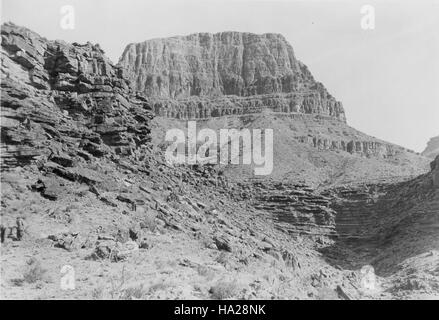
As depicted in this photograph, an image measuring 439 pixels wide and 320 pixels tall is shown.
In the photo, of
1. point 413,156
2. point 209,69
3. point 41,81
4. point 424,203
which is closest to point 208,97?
point 209,69

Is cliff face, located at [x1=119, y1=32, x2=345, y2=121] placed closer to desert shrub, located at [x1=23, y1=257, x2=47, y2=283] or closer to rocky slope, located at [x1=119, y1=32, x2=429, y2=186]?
rocky slope, located at [x1=119, y1=32, x2=429, y2=186]

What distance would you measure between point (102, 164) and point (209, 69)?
129245 millimetres

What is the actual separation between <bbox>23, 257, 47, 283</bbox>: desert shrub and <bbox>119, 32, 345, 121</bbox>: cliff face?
106 meters

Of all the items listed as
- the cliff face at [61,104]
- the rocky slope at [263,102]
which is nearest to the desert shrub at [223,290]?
the cliff face at [61,104]

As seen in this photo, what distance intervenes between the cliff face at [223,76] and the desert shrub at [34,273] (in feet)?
348

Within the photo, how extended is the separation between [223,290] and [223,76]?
447 ft

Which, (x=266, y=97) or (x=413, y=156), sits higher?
(x=266, y=97)

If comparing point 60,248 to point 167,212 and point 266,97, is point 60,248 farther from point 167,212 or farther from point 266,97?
point 266,97

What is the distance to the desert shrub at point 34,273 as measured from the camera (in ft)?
44.0

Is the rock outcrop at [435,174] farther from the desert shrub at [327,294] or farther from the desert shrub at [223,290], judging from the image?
the desert shrub at [223,290]

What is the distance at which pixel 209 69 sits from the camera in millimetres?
149500

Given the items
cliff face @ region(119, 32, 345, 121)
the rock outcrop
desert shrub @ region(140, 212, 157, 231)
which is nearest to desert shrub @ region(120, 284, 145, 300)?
desert shrub @ region(140, 212, 157, 231)

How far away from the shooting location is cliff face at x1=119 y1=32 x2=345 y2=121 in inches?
4803

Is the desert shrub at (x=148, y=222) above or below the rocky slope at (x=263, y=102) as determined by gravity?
below
